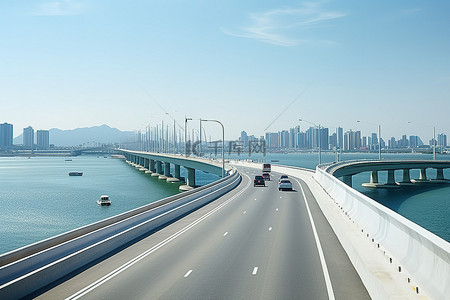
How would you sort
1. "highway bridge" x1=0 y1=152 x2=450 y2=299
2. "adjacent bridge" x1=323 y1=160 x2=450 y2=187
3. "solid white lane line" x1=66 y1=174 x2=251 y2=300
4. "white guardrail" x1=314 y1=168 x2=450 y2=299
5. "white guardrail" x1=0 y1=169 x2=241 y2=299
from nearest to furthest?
1. "white guardrail" x1=314 y1=168 x2=450 y2=299
2. "highway bridge" x1=0 y1=152 x2=450 y2=299
3. "white guardrail" x1=0 y1=169 x2=241 y2=299
4. "solid white lane line" x1=66 y1=174 x2=251 y2=300
5. "adjacent bridge" x1=323 y1=160 x2=450 y2=187

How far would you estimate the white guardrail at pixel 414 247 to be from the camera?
29.9ft

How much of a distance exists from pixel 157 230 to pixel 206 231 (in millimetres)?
3221

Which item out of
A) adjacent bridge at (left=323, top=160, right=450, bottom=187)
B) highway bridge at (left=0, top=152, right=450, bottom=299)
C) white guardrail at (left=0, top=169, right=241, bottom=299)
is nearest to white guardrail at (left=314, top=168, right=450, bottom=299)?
highway bridge at (left=0, top=152, right=450, bottom=299)

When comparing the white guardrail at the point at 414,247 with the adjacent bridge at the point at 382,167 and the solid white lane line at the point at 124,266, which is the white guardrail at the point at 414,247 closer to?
the solid white lane line at the point at 124,266

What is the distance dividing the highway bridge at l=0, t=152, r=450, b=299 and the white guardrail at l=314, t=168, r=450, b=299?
0.06 m

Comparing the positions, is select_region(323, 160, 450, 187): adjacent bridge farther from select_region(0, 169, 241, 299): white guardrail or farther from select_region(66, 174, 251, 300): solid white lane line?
select_region(0, 169, 241, 299): white guardrail

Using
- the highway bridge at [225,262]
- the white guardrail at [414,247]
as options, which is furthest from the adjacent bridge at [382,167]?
the white guardrail at [414,247]

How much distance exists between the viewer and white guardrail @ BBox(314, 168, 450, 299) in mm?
9123

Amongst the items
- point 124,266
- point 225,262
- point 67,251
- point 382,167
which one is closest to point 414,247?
point 225,262

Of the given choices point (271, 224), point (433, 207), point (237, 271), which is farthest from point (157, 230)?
point (433, 207)

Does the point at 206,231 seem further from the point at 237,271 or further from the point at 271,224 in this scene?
the point at 237,271

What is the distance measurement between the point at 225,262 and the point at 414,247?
746cm

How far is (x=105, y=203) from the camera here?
6656cm

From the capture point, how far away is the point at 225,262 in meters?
16.5
